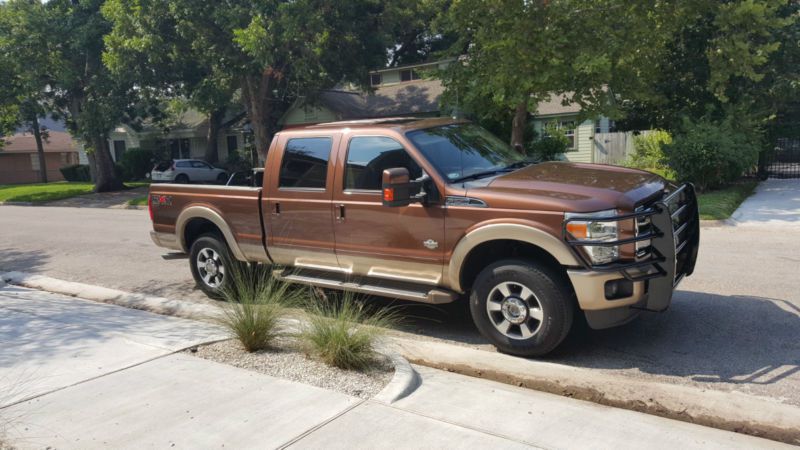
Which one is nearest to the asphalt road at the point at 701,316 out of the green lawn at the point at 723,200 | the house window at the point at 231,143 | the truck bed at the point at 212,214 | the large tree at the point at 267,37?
the truck bed at the point at 212,214

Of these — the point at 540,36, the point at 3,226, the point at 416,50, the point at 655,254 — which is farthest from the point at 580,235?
the point at 416,50

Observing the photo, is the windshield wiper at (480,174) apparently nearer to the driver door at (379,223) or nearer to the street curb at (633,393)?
the driver door at (379,223)

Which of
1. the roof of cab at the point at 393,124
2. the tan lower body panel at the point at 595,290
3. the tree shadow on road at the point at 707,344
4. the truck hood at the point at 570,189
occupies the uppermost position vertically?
the roof of cab at the point at 393,124

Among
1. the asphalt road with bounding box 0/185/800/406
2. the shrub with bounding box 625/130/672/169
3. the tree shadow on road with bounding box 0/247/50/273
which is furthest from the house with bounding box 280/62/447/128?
the asphalt road with bounding box 0/185/800/406

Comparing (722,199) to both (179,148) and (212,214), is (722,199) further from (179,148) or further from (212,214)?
(179,148)

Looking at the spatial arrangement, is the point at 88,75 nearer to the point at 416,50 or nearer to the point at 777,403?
the point at 416,50

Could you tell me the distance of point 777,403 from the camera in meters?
4.09

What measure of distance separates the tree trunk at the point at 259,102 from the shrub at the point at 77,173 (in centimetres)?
2406

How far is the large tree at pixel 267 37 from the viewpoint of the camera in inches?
A: 834

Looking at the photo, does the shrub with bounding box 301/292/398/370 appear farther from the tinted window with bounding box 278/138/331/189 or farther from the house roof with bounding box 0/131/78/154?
the house roof with bounding box 0/131/78/154

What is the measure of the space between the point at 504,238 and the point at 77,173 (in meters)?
46.8

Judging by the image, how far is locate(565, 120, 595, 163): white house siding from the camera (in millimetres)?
29397

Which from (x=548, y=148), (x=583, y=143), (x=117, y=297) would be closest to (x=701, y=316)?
(x=117, y=297)

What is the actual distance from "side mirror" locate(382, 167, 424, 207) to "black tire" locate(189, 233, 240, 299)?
2638 millimetres
